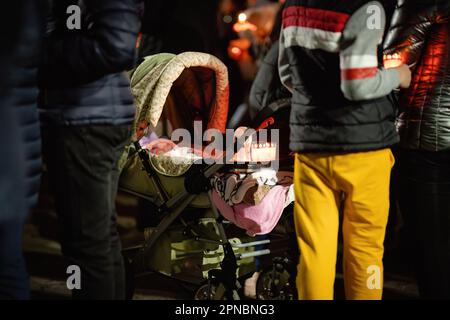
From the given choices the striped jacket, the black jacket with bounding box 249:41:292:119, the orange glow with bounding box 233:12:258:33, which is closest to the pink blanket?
the striped jacket

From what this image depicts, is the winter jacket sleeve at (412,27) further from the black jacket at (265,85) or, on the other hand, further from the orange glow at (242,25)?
the orange glow at (242,25)

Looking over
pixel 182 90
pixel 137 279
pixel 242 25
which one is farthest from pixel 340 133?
pixel 242 25

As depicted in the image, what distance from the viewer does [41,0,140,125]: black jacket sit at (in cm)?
263

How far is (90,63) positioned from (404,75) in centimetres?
138

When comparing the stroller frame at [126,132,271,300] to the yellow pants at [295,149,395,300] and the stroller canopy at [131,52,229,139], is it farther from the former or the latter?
the yellow pants at [295,149,395,300]

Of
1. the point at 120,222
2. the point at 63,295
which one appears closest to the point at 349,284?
the point at 63,295

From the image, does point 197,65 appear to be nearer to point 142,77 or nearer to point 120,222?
point 142,77

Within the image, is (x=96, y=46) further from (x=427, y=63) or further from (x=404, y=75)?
(x=427, y=63)

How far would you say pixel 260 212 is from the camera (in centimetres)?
344

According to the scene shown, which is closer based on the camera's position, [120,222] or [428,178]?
[428,178]

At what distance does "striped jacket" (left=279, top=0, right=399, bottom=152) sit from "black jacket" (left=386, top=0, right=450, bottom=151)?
22 centimetres

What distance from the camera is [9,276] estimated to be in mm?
2625
